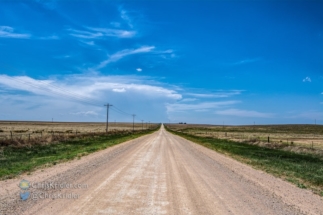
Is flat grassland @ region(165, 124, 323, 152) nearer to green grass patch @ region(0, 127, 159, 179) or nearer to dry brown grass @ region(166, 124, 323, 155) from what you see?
dry brown grass @ region(166, 124, 323, 155)

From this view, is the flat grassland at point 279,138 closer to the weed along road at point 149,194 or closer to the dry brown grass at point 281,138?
the dry brown grass at point 281,138

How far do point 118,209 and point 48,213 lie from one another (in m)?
1.67

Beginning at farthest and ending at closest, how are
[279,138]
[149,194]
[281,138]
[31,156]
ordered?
[281,138], [279,138], [31,156], [149,194]

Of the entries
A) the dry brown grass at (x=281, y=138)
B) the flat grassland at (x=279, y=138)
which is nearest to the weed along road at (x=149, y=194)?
→ the dry brown grass at (x=281, y=138)

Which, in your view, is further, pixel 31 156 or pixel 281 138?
pixel 281 138

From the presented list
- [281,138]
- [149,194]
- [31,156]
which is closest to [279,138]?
[281,138]

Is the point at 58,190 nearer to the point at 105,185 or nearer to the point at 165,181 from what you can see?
the point at 105,185

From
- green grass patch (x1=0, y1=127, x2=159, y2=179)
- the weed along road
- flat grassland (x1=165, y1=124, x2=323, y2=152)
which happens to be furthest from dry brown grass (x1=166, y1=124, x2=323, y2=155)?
green grass patch (x1=0, y1=127, x2=159, y2=179)

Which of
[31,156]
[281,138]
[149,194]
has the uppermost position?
[149,194]

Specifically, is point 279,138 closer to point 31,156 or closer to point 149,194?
point 31,156

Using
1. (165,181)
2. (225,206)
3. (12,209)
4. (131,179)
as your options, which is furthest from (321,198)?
(12,209)

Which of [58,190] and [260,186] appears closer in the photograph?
[58,190]

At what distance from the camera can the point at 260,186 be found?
10344 millimetres

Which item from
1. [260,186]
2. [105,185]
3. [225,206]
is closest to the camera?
[225,206]
